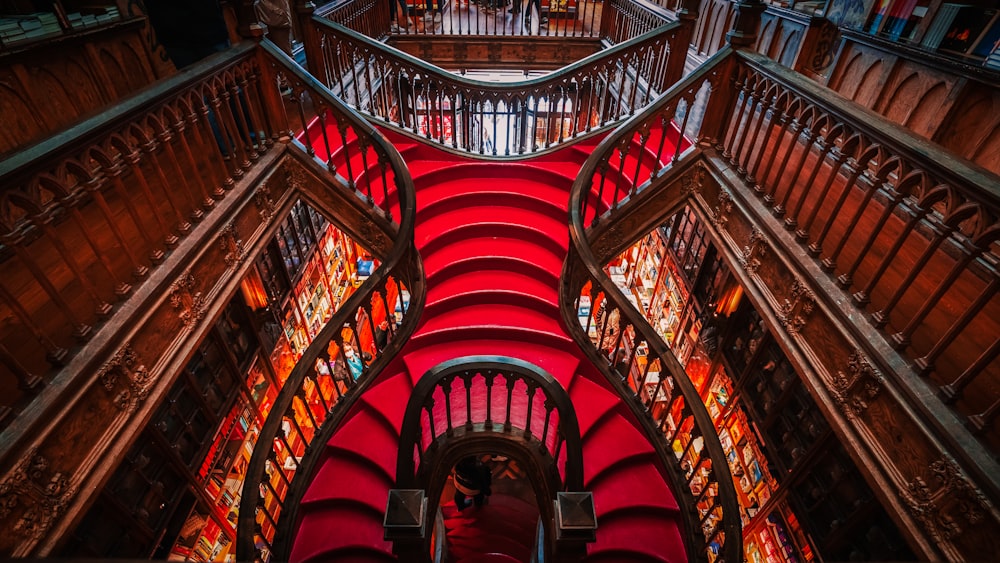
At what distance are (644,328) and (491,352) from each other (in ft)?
4.47

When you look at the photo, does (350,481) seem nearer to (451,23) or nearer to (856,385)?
(856,385)

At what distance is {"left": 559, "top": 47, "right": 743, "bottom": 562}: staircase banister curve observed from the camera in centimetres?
220

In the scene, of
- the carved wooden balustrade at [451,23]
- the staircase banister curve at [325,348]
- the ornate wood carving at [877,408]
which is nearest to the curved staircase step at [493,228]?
the staircase banister curve at [325,348]

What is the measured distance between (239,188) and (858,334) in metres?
3.99

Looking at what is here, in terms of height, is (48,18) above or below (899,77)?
above

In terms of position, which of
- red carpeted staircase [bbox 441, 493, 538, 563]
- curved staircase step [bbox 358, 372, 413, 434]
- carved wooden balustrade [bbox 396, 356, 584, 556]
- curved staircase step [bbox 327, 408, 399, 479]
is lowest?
red carpeted staircase [bbox 441, 493, 538, 563]

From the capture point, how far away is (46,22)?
3789 millimetres

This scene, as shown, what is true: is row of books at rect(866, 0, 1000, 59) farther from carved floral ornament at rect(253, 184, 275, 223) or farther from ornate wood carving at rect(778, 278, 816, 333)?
carved floral ornament at rect(253, 184, 275, 223)

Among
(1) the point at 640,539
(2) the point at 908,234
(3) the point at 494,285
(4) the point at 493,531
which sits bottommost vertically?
(4) the point at 493,531

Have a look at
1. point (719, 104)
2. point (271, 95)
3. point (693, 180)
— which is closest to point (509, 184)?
point (693, 180)

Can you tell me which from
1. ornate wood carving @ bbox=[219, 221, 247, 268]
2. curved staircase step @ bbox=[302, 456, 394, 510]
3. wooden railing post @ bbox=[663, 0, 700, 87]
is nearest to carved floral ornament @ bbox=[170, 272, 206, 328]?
ornate wood carving @ bbox=[219, 221, 247, 268]

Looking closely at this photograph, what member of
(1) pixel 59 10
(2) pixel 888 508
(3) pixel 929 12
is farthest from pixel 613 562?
(1) pixel 59 10

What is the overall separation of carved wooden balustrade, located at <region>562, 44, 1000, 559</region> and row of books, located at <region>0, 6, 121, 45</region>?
444 cm

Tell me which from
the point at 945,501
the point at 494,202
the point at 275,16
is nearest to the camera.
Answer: the point at 945,501
